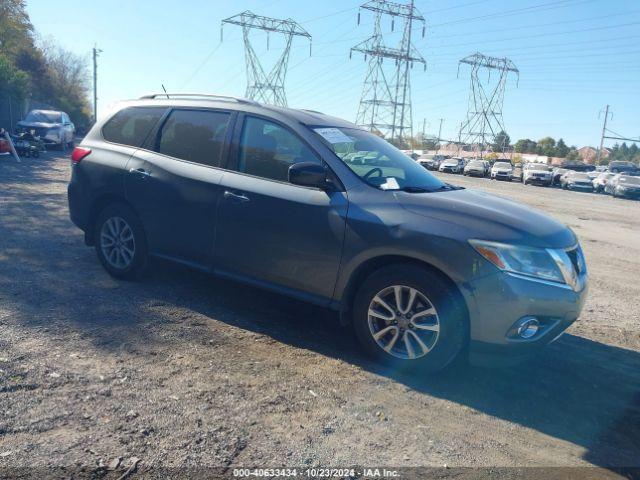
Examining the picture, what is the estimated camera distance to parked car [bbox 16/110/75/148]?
2472 centimetres

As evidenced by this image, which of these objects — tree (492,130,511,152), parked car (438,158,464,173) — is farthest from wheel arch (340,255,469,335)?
tree (492,130,511,152)

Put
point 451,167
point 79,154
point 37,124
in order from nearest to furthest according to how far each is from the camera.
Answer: point 79,154, point 37,124, point 451,167

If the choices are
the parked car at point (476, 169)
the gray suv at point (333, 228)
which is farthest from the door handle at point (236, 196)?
the parked car at point (476, 169)

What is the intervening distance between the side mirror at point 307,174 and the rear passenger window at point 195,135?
1.03 m

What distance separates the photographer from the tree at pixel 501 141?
84625 mm

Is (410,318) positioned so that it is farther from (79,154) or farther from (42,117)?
(42,117)

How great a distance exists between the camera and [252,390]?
142 inches

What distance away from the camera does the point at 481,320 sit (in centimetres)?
374

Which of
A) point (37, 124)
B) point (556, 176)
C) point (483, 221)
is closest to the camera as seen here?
point (483, 221)

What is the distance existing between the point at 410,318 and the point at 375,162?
1.48 metres

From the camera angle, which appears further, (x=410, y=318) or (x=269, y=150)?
(x=269, y=150)

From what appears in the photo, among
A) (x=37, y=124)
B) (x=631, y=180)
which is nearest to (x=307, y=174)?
(x=37, y=124)

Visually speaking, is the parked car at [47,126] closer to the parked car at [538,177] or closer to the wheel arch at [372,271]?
the wheel arch at [372,271]

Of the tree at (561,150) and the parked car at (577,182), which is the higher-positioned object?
the tree at (561,150)
